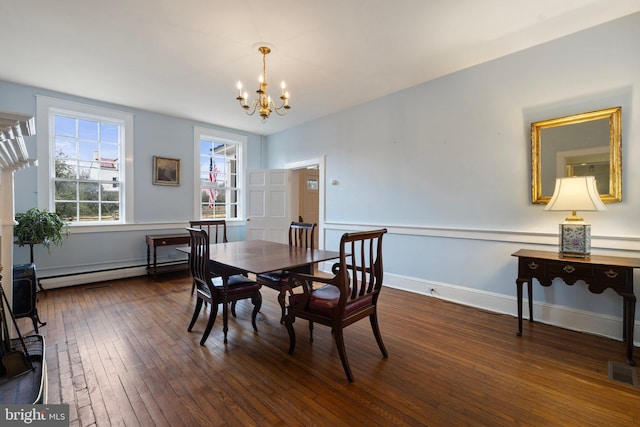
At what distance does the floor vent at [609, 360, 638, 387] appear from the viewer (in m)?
1.90

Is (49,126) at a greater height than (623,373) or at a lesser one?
greater

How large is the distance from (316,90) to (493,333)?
3427 mm

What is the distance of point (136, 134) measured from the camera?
4.58 m

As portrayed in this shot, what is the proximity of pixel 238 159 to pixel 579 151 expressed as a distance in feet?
17.3

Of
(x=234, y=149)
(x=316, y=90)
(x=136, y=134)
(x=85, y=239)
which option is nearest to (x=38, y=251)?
(x=85, y=239)

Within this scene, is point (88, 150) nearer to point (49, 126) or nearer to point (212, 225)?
point (49, 126)

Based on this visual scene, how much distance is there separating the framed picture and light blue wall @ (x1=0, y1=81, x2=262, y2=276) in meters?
0.08

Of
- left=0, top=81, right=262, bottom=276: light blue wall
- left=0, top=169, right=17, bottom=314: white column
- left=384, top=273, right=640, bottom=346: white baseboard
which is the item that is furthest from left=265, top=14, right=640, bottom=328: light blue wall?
left=0, top=169, right=17, bottom=314: white column

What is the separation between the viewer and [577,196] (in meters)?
2.33

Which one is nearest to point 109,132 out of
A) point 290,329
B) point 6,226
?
point 6,226

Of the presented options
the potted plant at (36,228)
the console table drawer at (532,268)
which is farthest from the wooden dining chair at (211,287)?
the console table drawer at (532,268)

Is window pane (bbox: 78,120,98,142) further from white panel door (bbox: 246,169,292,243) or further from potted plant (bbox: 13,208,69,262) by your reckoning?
white panel door (bbox: 246,169,292,243)

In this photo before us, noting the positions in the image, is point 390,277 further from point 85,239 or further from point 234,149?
point 85,239

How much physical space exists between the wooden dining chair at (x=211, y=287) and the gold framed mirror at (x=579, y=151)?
9.62ft
